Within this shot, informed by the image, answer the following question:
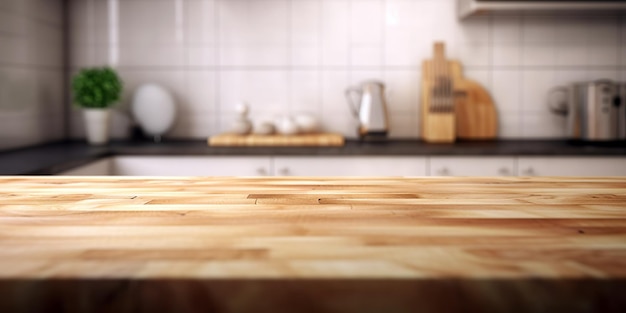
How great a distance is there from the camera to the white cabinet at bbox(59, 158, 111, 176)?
6.93ft

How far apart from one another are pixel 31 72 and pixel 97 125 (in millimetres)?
349

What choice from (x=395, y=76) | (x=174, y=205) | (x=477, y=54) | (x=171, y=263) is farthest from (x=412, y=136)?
(x=171, y=263)

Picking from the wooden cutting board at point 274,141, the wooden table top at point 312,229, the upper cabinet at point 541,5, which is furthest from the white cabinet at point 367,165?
the wooden table top at point 312,229

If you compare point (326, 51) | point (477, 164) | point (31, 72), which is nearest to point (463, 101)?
point (477, 164)

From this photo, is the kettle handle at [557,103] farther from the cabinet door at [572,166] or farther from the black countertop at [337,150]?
the cabinet door at [572,166]

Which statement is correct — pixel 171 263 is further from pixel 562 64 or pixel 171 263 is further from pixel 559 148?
pixel 562 64

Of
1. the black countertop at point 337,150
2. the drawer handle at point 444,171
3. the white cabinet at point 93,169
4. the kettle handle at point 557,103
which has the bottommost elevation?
the drawer handle at point 444,171

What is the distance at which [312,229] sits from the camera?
24.7 inches

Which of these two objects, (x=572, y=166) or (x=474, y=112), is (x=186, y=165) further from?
(x=572, y=166)

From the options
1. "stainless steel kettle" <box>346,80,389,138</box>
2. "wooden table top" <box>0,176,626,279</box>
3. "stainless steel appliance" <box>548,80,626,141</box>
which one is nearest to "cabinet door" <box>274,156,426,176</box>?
"stainless steel kettle" <box>346,80,389,138</box>

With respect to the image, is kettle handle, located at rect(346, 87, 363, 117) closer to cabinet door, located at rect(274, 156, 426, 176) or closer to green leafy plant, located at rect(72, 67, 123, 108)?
cabinet door, located at rect(274, 156, 426, 176)

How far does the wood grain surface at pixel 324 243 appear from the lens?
465mm

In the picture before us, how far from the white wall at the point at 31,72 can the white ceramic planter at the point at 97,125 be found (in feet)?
0.76

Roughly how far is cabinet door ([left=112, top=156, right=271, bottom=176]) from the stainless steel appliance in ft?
4.54
